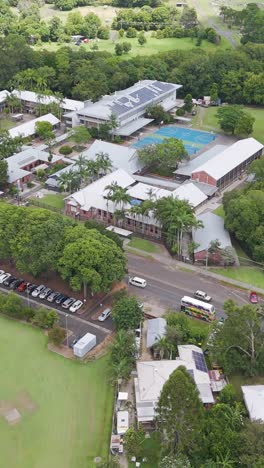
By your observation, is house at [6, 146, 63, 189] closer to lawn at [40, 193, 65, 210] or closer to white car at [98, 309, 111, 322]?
lawn at [40, 193, 65, 210]

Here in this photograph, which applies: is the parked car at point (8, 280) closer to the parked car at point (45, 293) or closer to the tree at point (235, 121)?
the parked car at point (45, 293)

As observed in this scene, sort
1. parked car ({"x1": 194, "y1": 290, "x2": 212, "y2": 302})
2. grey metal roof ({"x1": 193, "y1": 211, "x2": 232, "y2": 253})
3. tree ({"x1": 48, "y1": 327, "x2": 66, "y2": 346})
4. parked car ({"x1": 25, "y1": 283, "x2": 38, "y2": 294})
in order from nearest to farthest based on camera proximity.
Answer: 1. tree ({"x1": 48, "y1": 327, "x2": 66, "y2": 346})
2. parked car ({"x1": 194, "y1": 290, "x2": 212, "y2": 302})
3. parked car ({"x1": 25, "y1": 283, "x2": 38, "y2": 294})
4. grey metal roof ({"x1": 193, "y1": 211, "x2": 232, "y2": 253})

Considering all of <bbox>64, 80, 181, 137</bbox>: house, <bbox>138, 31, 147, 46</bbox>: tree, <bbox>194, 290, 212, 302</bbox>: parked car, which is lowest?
<bbox>194, 290, 212, 302</bbox>: parked car

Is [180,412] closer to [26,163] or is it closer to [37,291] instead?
[37,291]

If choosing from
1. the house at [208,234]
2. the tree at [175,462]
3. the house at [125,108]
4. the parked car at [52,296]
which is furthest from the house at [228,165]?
the tree at [175,462]

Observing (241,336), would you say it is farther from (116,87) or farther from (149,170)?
(116,87)

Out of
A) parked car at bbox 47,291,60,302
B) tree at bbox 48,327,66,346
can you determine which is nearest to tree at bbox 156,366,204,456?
tree at bbox 48,327,66,346
